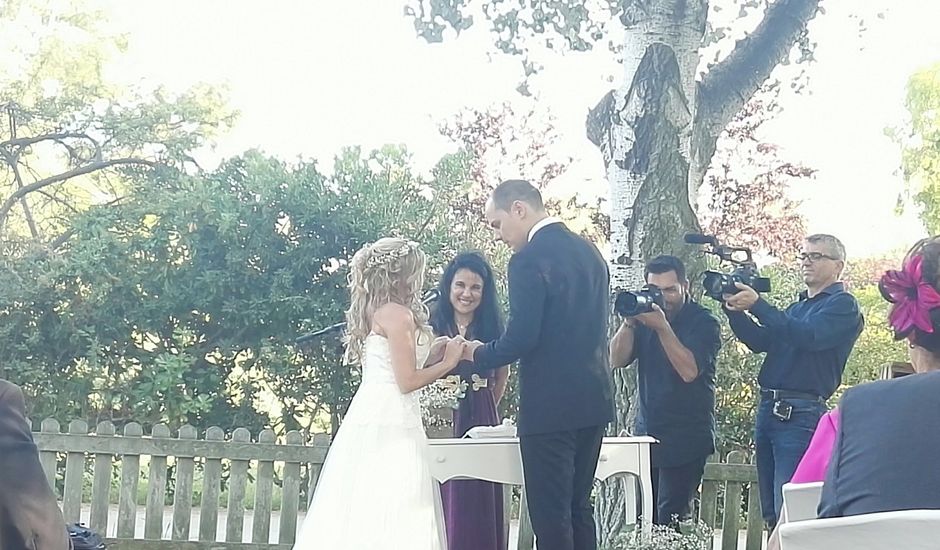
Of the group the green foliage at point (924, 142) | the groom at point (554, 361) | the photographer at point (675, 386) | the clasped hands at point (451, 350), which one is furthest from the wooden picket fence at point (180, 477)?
the green foliage at point (924, 142)

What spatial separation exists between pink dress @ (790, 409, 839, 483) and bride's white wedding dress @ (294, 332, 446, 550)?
2027mm

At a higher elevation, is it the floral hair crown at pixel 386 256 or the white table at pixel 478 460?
the floral hair crown at pixel 386 256

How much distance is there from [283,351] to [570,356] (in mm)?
2925

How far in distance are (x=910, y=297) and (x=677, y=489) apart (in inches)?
109

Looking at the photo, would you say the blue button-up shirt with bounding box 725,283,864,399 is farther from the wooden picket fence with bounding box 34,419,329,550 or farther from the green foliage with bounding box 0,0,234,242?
the green foliage with bounding box 0,0,234,242

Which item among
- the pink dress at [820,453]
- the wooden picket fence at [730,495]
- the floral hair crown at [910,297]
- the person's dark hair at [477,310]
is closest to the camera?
the floral hair crown at [910,297]

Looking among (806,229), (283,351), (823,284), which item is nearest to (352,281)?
(823,284)

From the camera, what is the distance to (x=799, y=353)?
4.40 meters

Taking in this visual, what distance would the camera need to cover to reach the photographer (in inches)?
178

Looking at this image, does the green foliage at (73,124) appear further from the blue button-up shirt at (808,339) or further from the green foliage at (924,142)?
the green foliage at (924,142)

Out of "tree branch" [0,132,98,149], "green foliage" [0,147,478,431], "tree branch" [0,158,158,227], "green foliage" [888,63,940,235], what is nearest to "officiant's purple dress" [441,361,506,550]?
"green foliage" [0,147,478,431]

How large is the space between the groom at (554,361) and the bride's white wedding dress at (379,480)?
1.28 ft

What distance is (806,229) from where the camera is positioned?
338 inches

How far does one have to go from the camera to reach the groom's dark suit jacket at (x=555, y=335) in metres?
3.87
